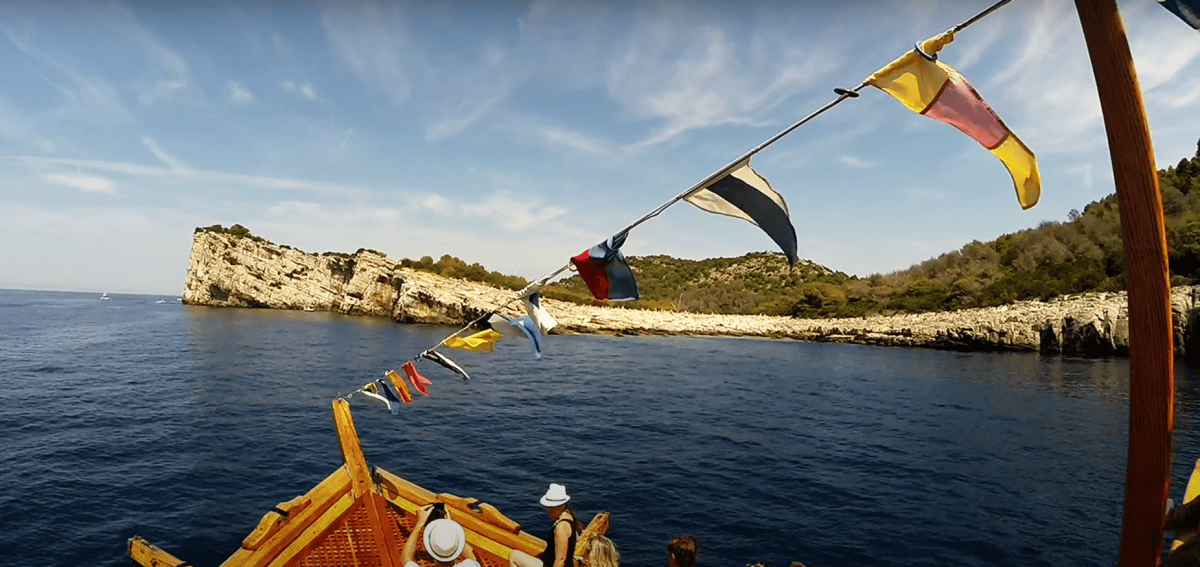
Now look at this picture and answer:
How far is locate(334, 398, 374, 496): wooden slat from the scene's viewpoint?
24.1 feet

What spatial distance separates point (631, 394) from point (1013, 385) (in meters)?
23.5

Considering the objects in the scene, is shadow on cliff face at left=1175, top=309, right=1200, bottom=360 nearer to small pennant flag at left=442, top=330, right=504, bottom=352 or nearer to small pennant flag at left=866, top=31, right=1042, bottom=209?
small pennant flag at left=866, top=31, right=1042, bottom=209

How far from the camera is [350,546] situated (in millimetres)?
7188

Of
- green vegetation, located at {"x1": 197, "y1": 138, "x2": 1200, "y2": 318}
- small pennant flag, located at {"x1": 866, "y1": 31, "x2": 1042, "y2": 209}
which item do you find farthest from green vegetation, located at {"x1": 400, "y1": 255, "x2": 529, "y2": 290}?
small pennant flag, located at {"x1": 866, "y1": 31, "x2": 1042, "y2": 209}

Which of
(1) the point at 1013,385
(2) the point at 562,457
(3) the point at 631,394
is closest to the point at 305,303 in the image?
(3) the point at 631,394

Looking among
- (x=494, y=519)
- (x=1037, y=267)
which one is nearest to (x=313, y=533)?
(x=494, y=519)

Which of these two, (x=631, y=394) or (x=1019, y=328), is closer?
(x=631, y=394)

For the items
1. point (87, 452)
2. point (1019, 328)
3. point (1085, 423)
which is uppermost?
point (1019, 328)

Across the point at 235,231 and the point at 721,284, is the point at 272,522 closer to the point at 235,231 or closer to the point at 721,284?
the point at 235,231

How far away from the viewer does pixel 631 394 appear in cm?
2991

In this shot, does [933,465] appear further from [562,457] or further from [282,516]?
[282,516]

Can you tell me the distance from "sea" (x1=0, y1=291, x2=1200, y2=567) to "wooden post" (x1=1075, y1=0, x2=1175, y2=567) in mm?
8458

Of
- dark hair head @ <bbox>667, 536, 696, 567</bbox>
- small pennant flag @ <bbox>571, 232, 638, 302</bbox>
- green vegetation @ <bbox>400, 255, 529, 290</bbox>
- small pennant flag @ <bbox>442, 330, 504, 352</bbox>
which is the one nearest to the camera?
dark hair head @ <bbox>667, 536, 696, 567</bbox>

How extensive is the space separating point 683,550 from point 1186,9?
561 cm
